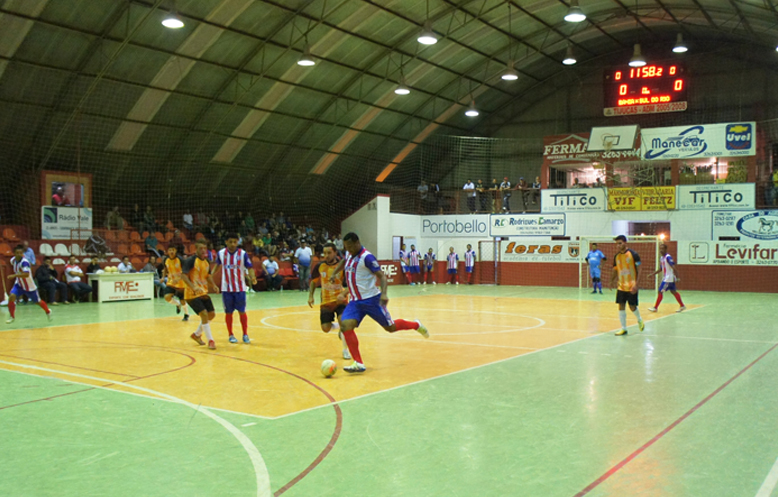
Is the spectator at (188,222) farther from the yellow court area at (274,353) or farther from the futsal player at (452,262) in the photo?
the yellow court area at (274,353)

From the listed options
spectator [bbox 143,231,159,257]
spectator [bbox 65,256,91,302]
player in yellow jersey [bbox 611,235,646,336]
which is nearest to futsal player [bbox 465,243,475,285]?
spectator [bbox 143,231,159,257]

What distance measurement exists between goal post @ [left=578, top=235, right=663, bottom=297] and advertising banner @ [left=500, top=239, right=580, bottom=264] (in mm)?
705

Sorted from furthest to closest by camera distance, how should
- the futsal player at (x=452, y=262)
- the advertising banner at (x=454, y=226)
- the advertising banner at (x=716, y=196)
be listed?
the advertising banner at (x=454, y=226)
the futsal player at (x=452, y=262)
the advertising banner at (x=716, y=196)

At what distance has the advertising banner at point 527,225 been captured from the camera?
35.8 m

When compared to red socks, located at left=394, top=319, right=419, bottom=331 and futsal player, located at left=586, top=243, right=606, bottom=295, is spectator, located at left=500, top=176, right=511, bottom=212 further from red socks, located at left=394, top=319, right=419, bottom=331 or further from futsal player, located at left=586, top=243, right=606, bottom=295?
red socks, located at left=394, top=319, right=419, bottom=331

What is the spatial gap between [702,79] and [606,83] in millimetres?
8061

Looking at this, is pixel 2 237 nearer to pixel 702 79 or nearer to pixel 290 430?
pixel 290 430

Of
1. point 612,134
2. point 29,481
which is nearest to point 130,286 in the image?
point 29,481

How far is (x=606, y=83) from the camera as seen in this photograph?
122ft

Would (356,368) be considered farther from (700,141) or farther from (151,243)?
(700,141)

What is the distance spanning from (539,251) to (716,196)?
29.8ft

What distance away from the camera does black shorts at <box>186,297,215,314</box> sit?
12.8m

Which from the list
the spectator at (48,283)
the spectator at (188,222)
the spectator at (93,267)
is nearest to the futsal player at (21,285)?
the spectator at (48,283)

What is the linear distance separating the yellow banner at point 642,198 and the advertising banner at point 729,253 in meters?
2.25
